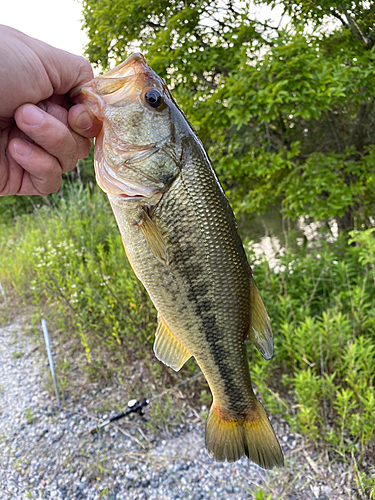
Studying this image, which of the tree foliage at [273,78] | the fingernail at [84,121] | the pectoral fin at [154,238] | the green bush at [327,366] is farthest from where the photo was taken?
the tree foliage at [273,78]

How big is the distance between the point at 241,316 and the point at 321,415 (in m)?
1.98

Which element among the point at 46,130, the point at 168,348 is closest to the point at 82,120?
the point at 46,130

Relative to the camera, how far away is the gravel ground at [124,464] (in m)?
2.62

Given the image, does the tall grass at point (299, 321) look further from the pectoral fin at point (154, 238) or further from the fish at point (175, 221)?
the pectoral fin at point (154, 238)

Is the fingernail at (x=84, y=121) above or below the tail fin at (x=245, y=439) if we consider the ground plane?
above

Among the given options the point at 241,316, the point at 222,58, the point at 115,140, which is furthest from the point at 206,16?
the point at 241,316

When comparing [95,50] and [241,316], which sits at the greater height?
[95,50]

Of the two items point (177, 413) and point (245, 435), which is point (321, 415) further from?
point (245, 435)

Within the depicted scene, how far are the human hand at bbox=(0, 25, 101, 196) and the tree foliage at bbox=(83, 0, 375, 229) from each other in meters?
2.57

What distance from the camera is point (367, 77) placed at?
394 centimetres

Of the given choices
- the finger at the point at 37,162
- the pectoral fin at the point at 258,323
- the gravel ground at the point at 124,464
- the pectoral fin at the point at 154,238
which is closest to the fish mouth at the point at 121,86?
the finger at the point at 37,162

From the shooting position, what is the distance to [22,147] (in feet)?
4.95

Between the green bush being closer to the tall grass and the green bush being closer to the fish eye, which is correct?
the tall grass

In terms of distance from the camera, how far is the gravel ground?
103 inches
